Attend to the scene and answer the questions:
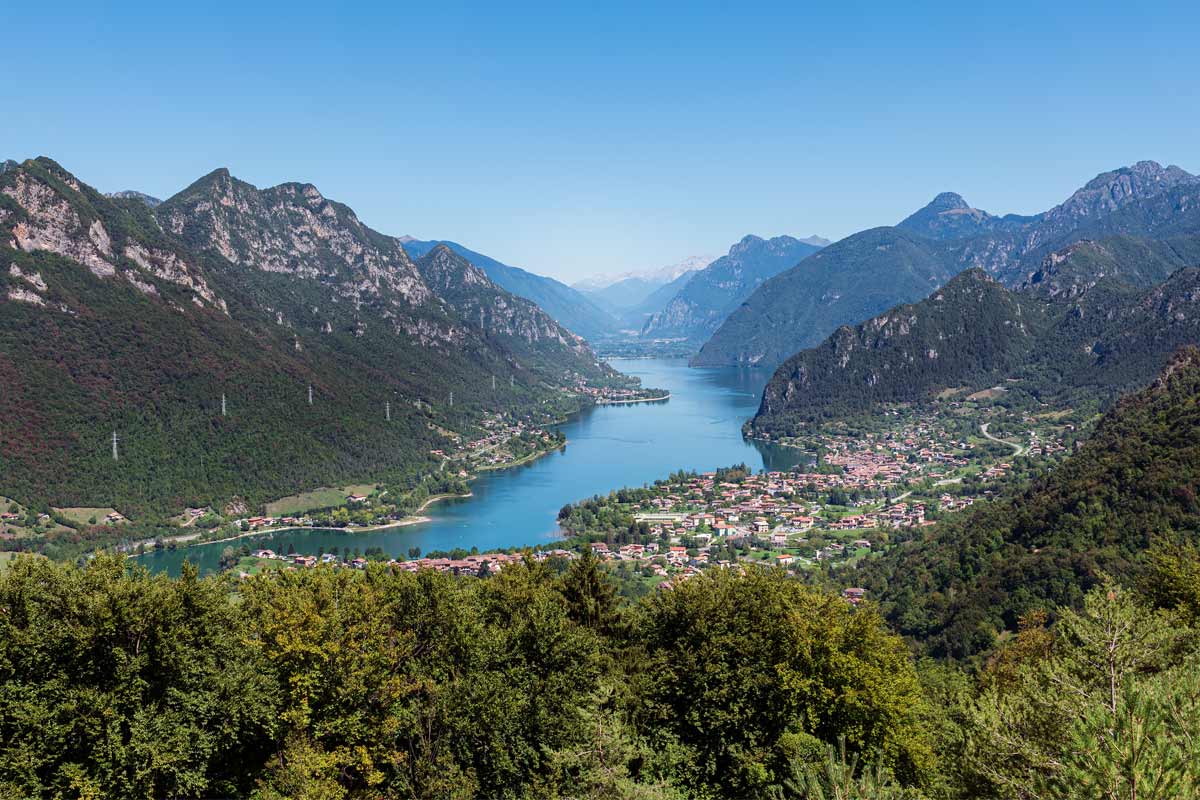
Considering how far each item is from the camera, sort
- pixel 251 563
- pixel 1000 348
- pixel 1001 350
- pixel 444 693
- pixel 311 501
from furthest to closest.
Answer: pixel 1000 348 → pixel 1001 350 → pixel 311 501 → pixel 251 563 → pixel 444 693

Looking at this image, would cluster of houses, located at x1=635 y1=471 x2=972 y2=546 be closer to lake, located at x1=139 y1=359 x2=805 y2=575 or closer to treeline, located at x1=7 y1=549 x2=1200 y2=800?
lake, located at x1=139 y1=359 x2=805 y2=575

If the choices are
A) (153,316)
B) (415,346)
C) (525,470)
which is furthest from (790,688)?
(415,346)

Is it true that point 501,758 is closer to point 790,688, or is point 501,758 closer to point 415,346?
point 790,688

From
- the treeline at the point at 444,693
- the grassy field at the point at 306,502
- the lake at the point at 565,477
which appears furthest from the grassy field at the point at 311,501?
the treeline at the point at 444,693

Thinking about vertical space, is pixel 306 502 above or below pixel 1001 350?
below

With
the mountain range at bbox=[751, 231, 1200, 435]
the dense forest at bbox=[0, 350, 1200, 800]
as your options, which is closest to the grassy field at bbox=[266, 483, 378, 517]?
the dense forest at bbox=[0, 350, 1200, 800]

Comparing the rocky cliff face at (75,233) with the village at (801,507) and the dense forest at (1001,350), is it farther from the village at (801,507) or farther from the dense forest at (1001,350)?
the dense forest at (1001,350)

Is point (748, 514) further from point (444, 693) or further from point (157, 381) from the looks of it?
point (157, 381)

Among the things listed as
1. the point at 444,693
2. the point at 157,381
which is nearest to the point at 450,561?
the point at 444,693
